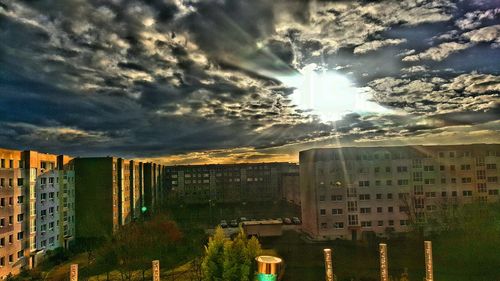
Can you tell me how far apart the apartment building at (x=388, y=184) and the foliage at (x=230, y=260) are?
114 ft

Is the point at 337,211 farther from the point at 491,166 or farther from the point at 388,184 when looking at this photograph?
the point at 491,166

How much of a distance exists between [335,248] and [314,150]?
1650 centimetres

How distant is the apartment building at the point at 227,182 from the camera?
124 meters

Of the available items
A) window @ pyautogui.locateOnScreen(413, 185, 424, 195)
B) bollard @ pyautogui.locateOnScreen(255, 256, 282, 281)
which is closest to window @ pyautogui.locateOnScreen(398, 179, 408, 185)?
window @ pyautogui.locateOnScreen(413, 185, 424, 195)

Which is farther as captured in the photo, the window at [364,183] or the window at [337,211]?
the window at [364,183]

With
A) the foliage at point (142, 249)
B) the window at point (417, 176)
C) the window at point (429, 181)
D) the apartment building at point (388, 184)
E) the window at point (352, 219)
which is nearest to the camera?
the foliage at point (142, 249)

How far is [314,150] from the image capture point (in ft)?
206

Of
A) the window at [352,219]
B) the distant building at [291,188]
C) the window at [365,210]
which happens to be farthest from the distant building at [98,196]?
the distant building at [291,188]

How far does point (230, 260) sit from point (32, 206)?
33.6 metres

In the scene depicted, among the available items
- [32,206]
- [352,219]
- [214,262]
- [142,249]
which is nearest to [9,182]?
[32,206]

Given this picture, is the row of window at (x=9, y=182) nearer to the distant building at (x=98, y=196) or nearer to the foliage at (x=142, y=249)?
the foliage at (x=142, y=249)

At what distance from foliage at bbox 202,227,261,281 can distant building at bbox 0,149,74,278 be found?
1067 inches

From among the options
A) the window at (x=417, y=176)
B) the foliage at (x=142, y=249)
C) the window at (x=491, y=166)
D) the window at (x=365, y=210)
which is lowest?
the foliage at (x=142, y=249)

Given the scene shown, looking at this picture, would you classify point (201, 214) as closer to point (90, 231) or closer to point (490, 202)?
point (90, 231)
